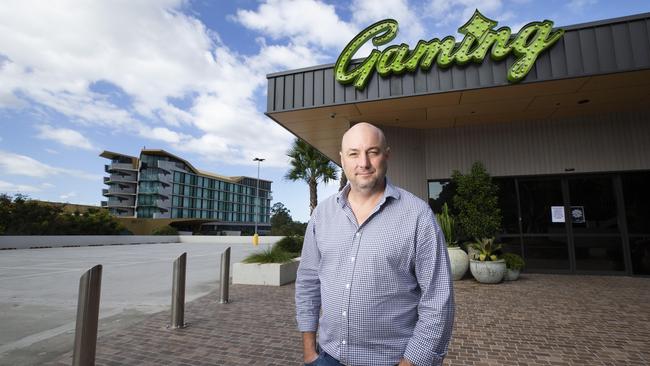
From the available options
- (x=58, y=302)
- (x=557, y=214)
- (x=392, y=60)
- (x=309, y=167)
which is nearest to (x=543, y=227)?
(x=557, y=214)

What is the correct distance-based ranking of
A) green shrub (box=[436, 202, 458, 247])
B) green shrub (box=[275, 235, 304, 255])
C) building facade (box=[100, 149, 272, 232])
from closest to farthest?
green shrub (box=[436, 202, 458, 247])
green shrub (box=[275, 235, 304, 255])
building facade (box=[100, 149, 272, 232])

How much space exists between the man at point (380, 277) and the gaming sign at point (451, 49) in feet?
20.6

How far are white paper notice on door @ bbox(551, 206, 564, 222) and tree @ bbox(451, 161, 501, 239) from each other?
5.56ft

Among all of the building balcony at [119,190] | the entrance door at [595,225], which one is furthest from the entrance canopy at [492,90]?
the building balcony at [119,190]

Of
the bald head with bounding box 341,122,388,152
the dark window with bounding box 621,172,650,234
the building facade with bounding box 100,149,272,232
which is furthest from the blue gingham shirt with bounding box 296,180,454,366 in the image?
the building facade with bounding box 100,149,272,232

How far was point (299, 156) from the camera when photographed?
21.5 metres

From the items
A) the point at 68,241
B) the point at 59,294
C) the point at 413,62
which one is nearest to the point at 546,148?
the point at 413,62

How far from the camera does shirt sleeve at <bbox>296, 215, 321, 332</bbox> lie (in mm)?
1803

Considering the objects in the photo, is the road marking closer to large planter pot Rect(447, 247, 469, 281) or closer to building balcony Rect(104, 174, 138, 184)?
large planter pot Rect(447, 247, 469, 281)

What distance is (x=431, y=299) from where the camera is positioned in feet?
4.71

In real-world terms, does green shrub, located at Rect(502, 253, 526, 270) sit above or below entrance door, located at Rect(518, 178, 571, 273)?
below

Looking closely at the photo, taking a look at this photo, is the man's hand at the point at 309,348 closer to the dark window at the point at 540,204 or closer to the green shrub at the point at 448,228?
the green shrub at the point at 448,228

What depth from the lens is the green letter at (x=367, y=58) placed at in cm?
746

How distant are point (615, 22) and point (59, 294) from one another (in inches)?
487
